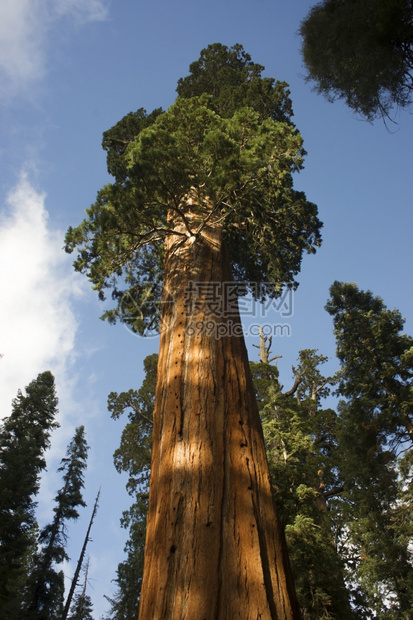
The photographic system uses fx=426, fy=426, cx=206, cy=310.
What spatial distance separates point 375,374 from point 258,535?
11.3m

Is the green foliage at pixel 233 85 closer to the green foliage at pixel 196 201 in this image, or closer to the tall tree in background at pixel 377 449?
the green foliage at pixel 196 201

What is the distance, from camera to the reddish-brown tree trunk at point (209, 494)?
286 cm

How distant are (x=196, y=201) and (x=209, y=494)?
15.0 feet

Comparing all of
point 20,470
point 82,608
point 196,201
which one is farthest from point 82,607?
point 196,201

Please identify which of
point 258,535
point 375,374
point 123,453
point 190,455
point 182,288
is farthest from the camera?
point 123,453

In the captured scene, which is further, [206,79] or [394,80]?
[206,79]

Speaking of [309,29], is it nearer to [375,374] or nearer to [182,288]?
[182,288]

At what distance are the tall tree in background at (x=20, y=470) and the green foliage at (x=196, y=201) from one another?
1239cm

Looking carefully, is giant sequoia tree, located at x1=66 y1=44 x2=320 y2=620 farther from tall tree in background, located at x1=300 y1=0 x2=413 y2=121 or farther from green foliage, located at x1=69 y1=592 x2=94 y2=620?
green foliage, located at x1=69 y1=592 x2=94 y2=620

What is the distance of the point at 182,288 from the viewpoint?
546 cm

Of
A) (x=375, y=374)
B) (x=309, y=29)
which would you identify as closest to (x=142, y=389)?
(x=375, y=374)

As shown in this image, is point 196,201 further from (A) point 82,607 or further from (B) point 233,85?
(A) point 82,607

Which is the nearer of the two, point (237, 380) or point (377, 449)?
point (237, 380)

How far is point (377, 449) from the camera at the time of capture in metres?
12.8
